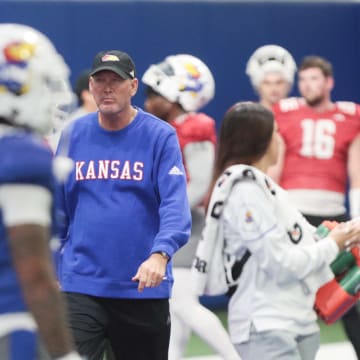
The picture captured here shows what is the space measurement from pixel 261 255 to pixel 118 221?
0.61m

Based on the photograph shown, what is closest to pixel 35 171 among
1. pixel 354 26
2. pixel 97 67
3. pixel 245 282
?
pixel 245 282

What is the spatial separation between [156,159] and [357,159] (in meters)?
2.33

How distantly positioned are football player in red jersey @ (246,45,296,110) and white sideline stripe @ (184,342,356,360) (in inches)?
58.6

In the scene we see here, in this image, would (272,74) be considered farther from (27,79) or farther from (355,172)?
(27,79)

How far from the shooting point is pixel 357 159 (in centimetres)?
609

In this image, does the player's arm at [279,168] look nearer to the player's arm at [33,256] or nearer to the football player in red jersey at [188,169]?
the football player in red jersey at [188,169]

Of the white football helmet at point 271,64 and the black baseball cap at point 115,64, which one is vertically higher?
the black baseball cap at point 115,64

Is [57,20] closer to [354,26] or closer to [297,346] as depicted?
[354,26]

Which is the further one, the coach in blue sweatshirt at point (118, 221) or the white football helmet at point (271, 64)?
the white football helmet at point (271, 64)

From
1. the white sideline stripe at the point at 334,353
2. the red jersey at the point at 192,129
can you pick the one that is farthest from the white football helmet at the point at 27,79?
the white sideline stripe at the point at 334,353

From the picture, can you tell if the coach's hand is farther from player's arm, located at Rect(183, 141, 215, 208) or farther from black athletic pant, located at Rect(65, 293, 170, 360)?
player's arm, located at Rect(183, 141, 215, 208)

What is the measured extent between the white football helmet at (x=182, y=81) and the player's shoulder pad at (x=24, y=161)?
299 cm

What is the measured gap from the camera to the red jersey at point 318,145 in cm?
616

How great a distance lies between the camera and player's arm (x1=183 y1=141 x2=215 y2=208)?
5.50 metres
